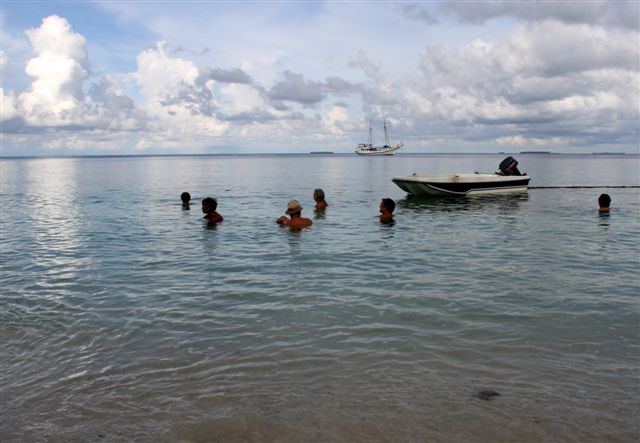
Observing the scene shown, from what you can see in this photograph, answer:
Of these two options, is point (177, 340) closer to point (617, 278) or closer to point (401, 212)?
point (617, 278)

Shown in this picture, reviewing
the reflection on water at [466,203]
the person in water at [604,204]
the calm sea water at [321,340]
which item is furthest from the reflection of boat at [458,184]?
the calm sea water at [321,340]

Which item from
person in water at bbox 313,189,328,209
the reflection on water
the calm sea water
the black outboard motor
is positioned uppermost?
the black outboard motor

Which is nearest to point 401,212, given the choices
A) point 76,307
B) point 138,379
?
point 76,307

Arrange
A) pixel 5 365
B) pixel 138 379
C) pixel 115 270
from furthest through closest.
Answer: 1. pixel 115 270
2. pixel 5 365
3. pixel 138 379

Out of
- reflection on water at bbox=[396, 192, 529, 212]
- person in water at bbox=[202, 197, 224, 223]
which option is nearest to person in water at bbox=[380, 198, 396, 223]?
reflection on water at bbox=[396, 192, 529, 212]

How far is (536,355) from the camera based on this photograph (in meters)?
7.26

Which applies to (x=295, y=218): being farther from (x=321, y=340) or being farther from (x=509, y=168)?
(x=509, y=168)

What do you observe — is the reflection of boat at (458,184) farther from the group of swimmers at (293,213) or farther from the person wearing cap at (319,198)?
the group of swimmers at (293,213)

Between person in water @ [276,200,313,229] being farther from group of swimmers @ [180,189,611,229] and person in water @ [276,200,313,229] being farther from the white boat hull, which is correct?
the white boat hull

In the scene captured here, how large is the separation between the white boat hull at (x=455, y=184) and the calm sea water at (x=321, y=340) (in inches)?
570

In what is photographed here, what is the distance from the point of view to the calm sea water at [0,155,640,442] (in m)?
5.44

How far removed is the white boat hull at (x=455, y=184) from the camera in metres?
31.6

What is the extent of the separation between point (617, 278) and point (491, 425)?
8.50 meters

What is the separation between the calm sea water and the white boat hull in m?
14.5
